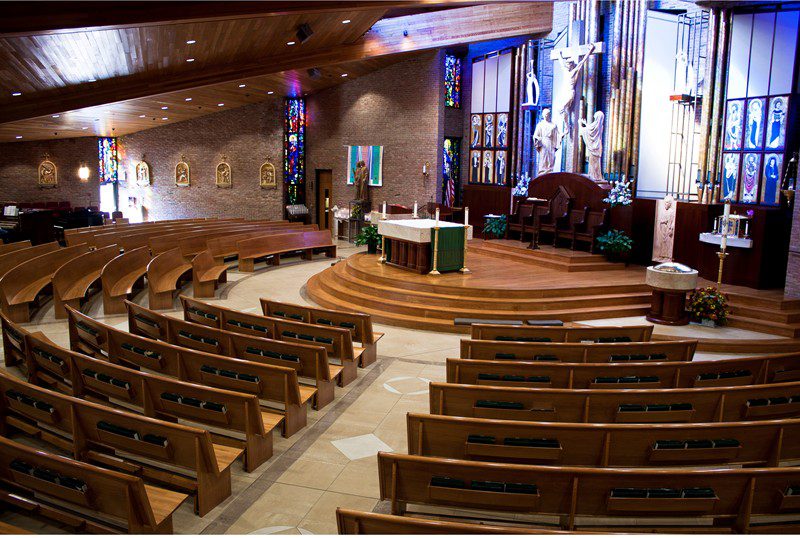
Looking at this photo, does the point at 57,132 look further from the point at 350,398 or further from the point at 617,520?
the point at 617,520

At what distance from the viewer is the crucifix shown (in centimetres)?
1251

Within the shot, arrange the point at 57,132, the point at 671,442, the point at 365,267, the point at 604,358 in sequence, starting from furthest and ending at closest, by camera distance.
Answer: the point at 57,132 → the point at 365,267 → the point at 604,358 → the point at 671,442

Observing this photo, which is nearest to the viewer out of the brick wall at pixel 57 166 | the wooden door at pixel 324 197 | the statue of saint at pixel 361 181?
the statue of saint at pixel 361 181

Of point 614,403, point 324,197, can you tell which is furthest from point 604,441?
point 324,197

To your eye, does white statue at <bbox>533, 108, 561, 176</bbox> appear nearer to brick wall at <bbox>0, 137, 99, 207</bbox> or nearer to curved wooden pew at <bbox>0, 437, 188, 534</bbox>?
curved wooden pew at <bbox>0, 437, 188, 534</bbox>

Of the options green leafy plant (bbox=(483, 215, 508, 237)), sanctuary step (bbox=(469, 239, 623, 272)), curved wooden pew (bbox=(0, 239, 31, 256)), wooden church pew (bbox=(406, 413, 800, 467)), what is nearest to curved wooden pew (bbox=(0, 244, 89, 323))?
curved wooden pew (bbox=(0, 239, 31, 256))

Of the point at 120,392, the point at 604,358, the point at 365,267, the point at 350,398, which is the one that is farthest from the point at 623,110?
the point at 120,392

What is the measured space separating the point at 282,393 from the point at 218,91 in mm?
12455

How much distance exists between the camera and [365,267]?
35.0ft

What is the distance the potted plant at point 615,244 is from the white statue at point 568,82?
3.20 metres

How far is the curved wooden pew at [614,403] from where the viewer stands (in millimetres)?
4316

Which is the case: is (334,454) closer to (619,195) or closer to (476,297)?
(476,297)

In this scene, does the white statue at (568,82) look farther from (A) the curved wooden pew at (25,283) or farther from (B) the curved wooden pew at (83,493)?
(B) the curved wooden pew at (83,493)

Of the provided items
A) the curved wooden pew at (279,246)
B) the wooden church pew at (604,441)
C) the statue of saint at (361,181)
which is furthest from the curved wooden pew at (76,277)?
the statue of saint at (361,181)
